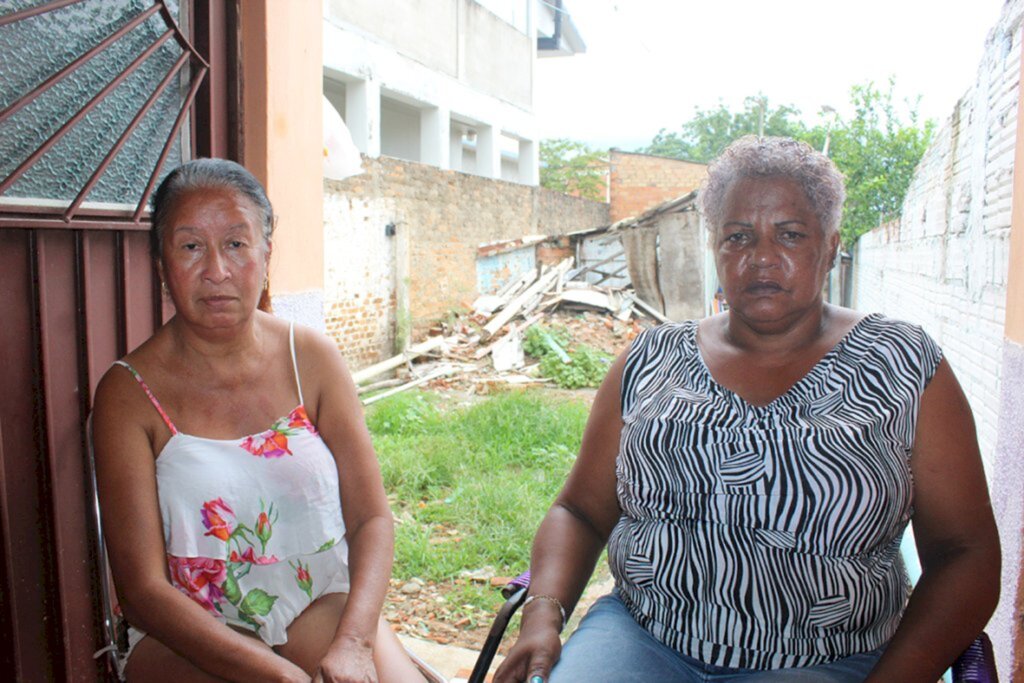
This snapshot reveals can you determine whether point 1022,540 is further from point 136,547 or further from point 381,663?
point 136,547

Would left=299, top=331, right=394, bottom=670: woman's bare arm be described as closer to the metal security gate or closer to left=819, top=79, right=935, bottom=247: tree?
the metal security gate

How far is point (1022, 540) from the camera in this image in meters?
2.03

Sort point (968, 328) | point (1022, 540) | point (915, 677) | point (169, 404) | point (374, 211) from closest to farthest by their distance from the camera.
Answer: point (915, 677) → point (169, 404) → point (1022, 540) → point (968, 328) → point (374, 211)

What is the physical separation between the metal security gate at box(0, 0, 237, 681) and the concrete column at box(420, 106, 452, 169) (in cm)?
1227

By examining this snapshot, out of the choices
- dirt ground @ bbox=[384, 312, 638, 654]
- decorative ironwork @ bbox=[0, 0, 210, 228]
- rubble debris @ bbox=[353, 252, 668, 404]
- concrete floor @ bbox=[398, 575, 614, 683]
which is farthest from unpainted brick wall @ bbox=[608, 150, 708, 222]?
decorative ironwork @ bbox=[0, 0, 210, 228]

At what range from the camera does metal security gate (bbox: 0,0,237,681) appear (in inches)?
76.9

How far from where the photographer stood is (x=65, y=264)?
82.6 inches

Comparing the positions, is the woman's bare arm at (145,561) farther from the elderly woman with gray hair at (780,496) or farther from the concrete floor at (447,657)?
the concrete floor at (447,657)

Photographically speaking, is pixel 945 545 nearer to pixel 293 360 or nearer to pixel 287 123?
pixel 293 360

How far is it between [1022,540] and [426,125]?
13635 mm

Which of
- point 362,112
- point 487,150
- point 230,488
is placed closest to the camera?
point 230,488

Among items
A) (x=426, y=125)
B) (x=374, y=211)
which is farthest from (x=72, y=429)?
(x=426, y=125)

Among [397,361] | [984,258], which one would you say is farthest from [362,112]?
[984,258]

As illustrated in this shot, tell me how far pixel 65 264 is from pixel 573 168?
25.3 m
